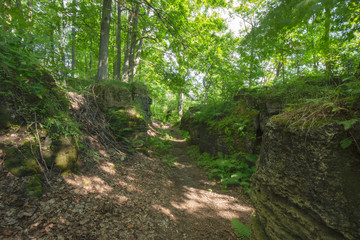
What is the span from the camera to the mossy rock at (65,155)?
340cm

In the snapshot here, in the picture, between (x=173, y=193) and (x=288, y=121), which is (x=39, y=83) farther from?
(x=288, y=121)

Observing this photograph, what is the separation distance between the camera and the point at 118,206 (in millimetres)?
3352

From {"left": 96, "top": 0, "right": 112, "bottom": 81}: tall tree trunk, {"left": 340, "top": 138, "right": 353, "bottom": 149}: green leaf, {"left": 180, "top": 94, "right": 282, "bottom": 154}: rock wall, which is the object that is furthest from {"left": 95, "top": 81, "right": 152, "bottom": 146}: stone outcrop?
{"left": 340, "top": 138, "right": 353, "bottom": 149}: green leaf

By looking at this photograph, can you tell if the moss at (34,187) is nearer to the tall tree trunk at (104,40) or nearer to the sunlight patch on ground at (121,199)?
the sunlight patch on ground at (121,199)

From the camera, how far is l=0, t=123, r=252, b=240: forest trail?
2.38m

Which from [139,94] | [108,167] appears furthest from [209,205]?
[139,94]

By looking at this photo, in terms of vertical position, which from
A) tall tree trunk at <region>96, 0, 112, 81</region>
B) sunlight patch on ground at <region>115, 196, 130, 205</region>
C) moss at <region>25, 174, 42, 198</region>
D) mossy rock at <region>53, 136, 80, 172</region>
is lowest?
sunlight patch on ground at <region>115, 196, 130, 205</region>

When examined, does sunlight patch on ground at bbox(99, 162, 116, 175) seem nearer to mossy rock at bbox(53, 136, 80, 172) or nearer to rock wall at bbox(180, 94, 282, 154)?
mossy rock at bbox(53, 136, 80, 172)

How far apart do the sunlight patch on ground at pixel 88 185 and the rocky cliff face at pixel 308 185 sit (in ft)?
11.2

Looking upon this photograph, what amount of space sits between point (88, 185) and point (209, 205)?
3.37 m

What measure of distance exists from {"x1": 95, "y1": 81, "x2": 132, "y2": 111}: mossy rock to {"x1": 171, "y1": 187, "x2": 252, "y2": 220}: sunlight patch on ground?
4781 millimetres

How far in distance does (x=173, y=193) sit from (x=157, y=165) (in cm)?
198

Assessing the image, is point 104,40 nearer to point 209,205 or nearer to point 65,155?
point 65,155

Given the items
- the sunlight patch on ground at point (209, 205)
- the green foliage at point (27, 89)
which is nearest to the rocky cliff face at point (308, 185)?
the sunlight patch on ground at point (209, 205)
